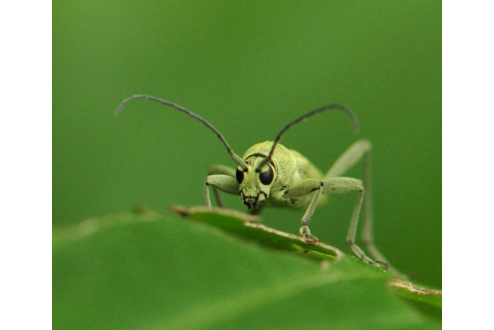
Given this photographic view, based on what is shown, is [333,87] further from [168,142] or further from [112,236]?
[112,236]

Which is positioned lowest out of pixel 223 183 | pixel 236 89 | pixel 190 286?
pixel 190 286

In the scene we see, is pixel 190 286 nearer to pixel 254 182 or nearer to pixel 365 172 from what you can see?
pixel 254 182

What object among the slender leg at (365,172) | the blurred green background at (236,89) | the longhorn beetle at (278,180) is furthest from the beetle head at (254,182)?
the slender leg at (365,172)

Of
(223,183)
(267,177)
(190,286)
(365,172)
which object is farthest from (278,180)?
(190,286)

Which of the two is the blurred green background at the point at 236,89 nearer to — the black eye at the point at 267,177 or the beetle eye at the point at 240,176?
the beetle eye at the point at 240,176

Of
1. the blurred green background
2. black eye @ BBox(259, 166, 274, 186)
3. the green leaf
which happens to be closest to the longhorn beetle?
black eye @ BBox(259, 166, 274, 186)

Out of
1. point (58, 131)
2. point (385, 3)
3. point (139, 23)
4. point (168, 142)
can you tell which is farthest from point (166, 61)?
point (385, 3)

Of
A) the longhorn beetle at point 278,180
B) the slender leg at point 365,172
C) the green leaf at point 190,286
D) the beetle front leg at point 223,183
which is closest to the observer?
the green leaf at point 190,286
